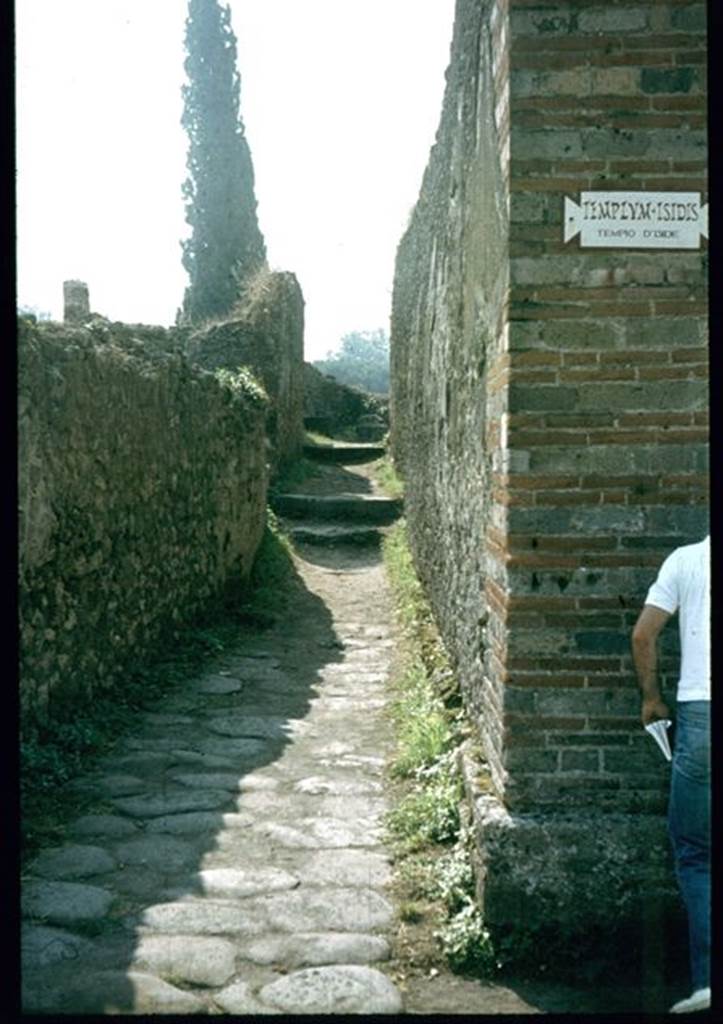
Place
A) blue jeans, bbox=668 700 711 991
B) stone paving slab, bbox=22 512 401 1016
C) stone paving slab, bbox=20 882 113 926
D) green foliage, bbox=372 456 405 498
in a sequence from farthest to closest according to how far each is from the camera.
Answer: green foliage, bbox=372 456 405 498
stone paving slab, bbox=20 882 113 926
stone paving slab, bbox=22 512 401 1016
blue jeans, bbox=668 700 711 991

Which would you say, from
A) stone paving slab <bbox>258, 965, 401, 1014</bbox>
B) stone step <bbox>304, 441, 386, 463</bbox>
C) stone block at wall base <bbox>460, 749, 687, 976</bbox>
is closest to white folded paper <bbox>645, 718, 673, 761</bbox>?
stone block at wall base <bbox>460, 749, 687, 976</bbox>

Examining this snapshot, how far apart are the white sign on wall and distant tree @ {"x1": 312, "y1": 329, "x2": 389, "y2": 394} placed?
3278 cm

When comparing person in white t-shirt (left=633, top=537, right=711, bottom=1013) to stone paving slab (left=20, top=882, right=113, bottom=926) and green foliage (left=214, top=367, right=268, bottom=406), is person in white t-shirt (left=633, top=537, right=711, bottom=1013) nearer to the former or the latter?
stone paving slab (left=20, top=882, right=113, bottom=926)

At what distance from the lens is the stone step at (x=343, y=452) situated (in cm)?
1903

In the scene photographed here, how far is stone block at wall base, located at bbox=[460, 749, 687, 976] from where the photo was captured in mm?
3441

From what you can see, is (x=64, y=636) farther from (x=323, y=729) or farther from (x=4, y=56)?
(x=4, y=56)

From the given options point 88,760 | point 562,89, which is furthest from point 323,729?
point 562,89

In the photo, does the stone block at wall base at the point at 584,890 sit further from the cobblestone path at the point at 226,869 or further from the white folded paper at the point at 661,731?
the cobblestone path at the point at 226,869

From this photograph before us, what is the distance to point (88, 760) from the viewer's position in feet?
17.3

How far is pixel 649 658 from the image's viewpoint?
329 cm

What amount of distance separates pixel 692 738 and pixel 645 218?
5.69 ft

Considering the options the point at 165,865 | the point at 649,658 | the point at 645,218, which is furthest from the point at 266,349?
the point at 649,658

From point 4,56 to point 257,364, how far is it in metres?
12.6

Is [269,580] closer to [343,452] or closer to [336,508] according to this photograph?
[336,508]
